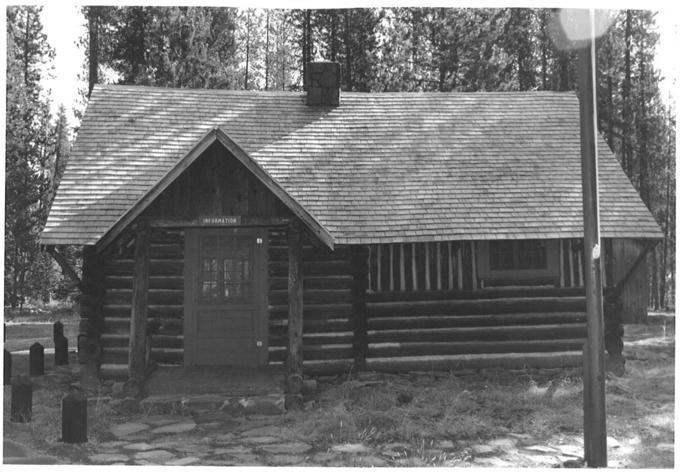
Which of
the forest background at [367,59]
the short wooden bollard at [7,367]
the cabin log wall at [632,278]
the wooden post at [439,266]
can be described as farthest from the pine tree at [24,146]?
the cabin log wall at [632,278]

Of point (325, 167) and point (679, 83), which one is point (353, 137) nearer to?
point (325, 167)

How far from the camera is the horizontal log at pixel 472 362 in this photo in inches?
474

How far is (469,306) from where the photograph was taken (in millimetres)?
12195

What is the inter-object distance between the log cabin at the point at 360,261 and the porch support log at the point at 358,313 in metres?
0.03

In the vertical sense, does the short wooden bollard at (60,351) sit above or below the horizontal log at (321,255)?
below

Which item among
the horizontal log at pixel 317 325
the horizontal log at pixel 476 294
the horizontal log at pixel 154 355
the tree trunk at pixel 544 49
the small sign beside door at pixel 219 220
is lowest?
the horizontal log at pixel 154 355

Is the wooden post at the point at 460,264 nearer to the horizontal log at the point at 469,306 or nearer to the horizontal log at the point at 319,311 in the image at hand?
the horizontal log at the point at 469,306

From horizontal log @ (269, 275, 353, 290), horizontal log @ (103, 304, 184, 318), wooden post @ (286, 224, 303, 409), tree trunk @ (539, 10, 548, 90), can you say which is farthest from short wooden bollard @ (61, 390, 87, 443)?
tree trunk @ (539, 10, 548, 90)

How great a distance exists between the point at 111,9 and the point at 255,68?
5.38 metres

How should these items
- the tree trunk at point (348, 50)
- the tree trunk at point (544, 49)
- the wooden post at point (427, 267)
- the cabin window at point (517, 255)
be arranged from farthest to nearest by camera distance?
the tree trunk at point (544, 49) < the tree trunk at point (348, 50) < the cabin window at point (517, 255) < the wooden post at point (427, 267)

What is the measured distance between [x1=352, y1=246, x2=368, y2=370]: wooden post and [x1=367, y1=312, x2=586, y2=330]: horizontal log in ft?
0.74

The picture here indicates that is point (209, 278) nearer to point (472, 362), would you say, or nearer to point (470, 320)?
point (470, 320)

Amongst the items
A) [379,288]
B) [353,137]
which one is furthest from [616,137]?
[379,288]

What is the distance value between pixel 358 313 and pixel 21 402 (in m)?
5.70
